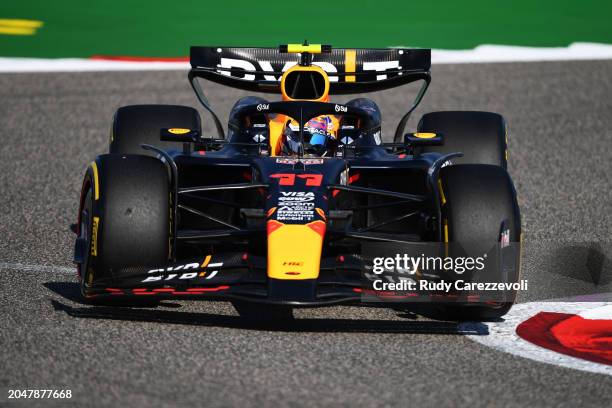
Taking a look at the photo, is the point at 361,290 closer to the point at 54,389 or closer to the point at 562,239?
the point at 54,389

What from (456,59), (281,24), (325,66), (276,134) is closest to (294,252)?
(276,134)

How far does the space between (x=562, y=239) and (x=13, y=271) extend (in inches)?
160

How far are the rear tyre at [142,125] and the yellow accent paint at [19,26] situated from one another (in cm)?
782

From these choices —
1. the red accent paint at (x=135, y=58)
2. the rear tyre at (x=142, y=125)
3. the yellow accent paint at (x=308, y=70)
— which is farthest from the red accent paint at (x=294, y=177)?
the red accent paint at (x=135, y=58)

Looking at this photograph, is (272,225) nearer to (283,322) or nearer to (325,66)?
(283,322)

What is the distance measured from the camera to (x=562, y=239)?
9.57 metres

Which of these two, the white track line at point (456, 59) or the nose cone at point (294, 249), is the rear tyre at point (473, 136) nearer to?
the nose cone at point (294, 249)

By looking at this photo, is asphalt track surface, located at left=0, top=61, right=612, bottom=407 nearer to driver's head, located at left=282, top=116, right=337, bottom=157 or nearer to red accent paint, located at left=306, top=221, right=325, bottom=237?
red accent paint, located at left=306, top=221, right=325, bottom=237

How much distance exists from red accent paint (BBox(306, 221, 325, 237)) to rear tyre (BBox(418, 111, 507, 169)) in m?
2.51

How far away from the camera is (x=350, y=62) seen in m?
10.1

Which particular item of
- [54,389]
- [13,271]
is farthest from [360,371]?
[13,271]

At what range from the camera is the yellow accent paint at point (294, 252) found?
22.4ft

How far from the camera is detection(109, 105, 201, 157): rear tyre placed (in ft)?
31.5

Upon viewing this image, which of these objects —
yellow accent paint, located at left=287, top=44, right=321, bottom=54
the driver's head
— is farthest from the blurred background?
the driver's head
